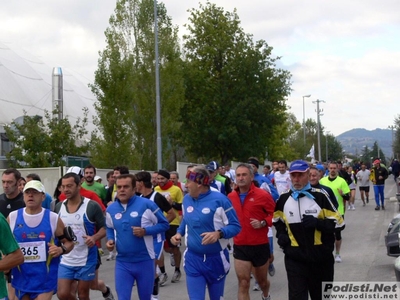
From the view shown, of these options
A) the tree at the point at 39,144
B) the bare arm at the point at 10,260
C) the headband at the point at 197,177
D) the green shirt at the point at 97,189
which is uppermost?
the tree at the point at 39,144

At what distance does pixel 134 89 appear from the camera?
112ft

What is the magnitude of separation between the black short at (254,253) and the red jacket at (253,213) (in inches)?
2.4

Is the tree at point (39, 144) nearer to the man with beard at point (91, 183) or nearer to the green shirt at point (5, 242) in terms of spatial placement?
the man with beard at point (91, 183)

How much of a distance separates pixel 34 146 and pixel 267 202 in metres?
21.2

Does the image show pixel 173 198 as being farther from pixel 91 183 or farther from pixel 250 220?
pixel 250 220

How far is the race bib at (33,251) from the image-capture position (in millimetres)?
6902

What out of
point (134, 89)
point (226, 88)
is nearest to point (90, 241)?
point (134, 89)

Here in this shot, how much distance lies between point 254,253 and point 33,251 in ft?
9.84

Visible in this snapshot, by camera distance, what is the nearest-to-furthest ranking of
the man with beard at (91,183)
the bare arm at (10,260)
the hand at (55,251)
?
the bare arm at (10,260) → the hand at (55,251) → the man with beard at (91,183)

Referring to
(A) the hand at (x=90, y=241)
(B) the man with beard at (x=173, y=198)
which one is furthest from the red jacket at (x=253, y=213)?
(B) the man with beard at (x=173, y=198)

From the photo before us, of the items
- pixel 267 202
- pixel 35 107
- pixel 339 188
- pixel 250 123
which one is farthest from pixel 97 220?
pixel 35 107

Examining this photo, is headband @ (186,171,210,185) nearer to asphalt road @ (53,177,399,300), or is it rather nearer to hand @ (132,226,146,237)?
hand @ (132,226,146,237)

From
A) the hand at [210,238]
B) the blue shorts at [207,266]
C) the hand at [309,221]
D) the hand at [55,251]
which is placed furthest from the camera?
the blue shorts at [207,266]

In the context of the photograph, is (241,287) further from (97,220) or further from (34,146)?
(34,146)
